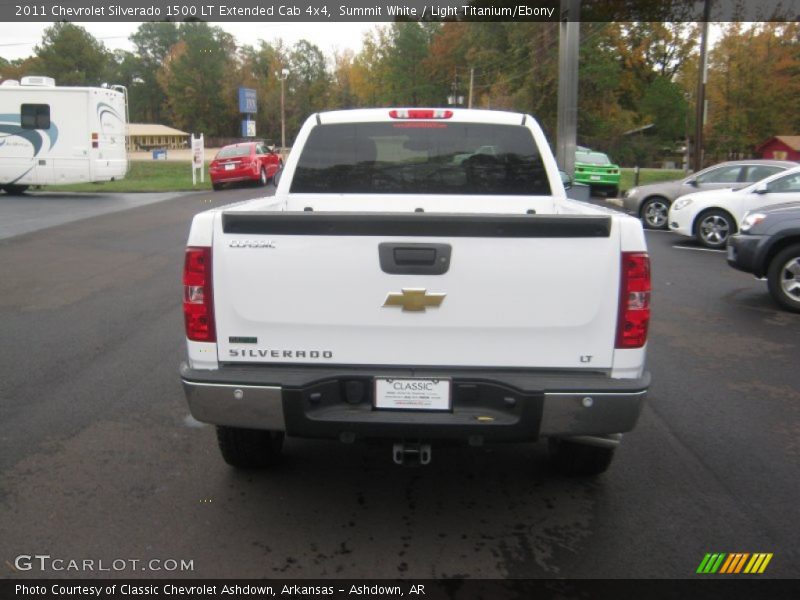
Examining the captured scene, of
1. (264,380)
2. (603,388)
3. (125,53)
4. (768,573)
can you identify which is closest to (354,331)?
(264,380)

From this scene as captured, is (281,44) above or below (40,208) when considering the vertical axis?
above

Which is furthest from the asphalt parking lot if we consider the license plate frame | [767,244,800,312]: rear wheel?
[767,244,800,312]: rear wheel

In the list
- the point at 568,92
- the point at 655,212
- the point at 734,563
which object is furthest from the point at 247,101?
the point at 734,563

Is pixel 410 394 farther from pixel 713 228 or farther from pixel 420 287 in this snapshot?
pixel 713 228

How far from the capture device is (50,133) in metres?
23.6

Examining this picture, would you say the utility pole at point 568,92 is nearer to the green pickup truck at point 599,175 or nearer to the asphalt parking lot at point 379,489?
the green pickup truck at point 599,175

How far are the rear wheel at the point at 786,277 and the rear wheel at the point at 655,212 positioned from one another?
7885 mm

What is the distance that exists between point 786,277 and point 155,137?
94269mm

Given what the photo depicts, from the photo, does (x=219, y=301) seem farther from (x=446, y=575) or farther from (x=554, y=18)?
(x=554, y=18)

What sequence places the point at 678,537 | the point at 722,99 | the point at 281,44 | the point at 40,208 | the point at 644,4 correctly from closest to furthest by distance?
the point at 678,537 < the point at 40,208 < the point at 722,99 < the point at 644,4 < the point at 281,44

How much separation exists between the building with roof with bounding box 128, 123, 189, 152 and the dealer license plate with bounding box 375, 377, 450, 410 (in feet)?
291

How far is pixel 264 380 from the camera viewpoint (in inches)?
140

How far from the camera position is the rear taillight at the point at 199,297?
355 cm

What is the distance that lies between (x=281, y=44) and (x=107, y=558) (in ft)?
311
